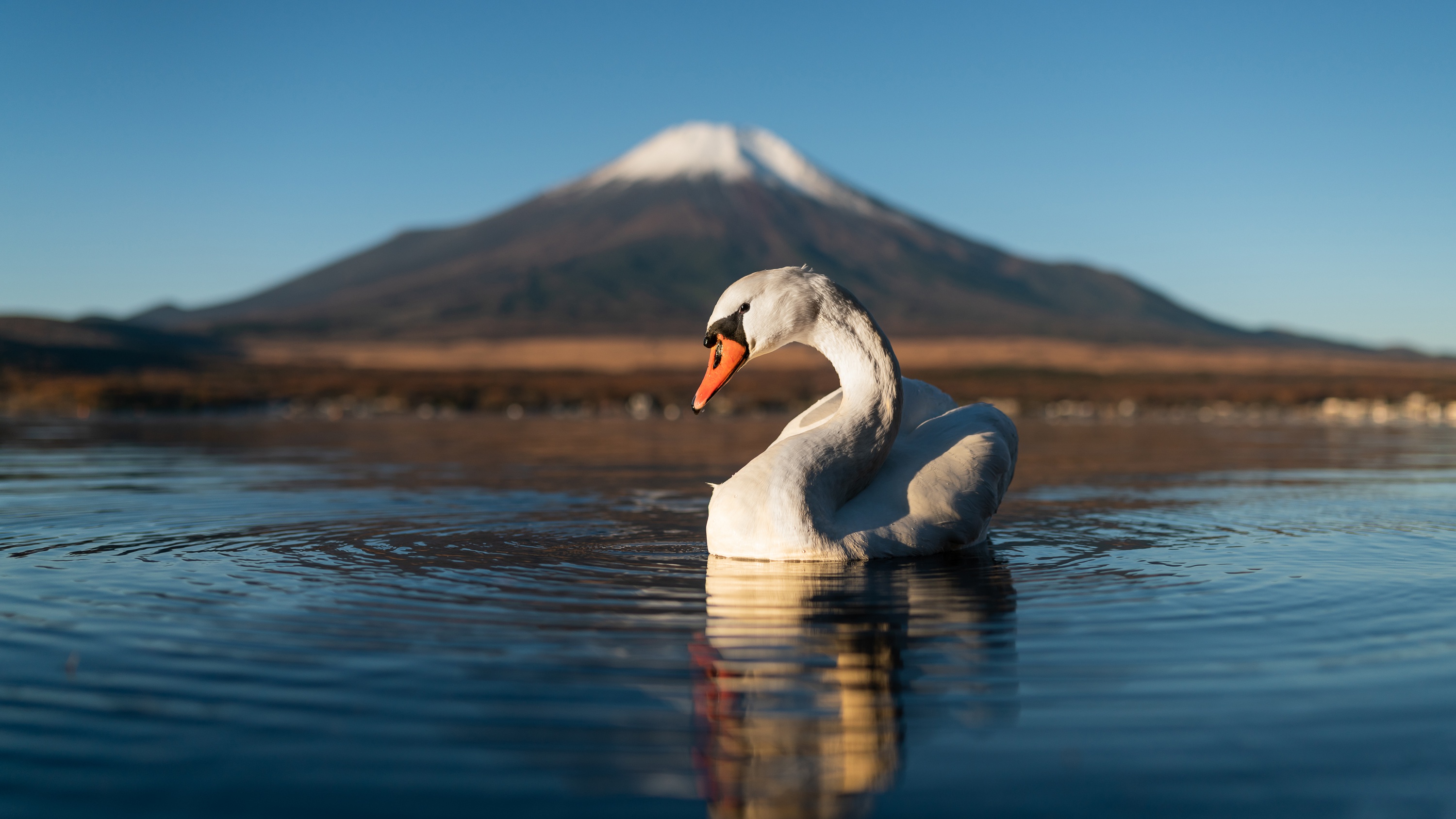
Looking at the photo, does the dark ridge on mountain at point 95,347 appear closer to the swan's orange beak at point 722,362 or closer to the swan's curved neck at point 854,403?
the swan's orange beak at point 722,362

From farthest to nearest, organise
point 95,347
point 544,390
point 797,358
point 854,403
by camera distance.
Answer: point 797,358, point 95,347, point 544,390, point 854,403

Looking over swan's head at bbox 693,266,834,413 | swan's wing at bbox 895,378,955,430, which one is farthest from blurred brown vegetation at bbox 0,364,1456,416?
swan's head at bbox 693,266,834,413

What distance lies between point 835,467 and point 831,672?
124 inches

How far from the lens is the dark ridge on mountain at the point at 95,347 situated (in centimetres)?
6650

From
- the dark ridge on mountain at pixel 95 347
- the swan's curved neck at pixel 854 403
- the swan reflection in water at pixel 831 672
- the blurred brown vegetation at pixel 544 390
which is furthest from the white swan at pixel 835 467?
the dark ridge on mountain at pixel 95 347

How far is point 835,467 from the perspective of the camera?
8312mm

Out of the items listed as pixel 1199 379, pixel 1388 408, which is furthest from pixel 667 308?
pixel 1388 408

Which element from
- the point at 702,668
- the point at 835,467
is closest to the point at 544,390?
the point at 835,467

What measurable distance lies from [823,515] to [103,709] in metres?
4.74

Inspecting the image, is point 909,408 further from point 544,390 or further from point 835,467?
point 544,390

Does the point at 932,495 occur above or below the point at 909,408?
below

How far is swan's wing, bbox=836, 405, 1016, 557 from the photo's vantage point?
8.46 m

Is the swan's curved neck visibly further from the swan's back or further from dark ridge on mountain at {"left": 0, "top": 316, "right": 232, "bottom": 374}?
dark ridge on mountain at {"left": 0, "top": 316, "right": 232, "bottom": 374}

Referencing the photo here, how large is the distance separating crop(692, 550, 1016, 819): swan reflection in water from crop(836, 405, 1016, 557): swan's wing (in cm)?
31
